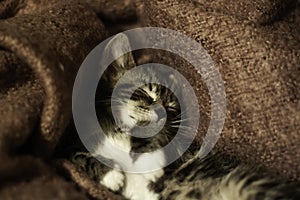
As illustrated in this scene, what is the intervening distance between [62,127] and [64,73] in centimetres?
10

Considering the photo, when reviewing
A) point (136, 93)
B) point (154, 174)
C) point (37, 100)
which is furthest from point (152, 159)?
point (37, 100)

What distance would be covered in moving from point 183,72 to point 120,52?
142 mm

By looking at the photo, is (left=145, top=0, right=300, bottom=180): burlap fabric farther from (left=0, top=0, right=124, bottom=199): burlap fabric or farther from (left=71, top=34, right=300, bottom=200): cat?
(left=0, top=0, right=124, bottom=199): burlap fabric

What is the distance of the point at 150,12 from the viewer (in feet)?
4.23

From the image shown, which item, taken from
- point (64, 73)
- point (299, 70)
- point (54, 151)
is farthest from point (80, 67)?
point (299, 70)

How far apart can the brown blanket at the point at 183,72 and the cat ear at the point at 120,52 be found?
4 centimetres

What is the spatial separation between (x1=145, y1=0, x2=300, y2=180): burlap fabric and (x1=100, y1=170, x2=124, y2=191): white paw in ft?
0.67

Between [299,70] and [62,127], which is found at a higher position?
[299,70]

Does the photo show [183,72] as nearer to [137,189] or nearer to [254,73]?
[254,73]

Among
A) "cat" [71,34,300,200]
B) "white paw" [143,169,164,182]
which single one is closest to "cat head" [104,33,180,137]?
"cat" [71,34,300,200]

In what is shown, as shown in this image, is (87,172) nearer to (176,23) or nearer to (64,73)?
(64,73)

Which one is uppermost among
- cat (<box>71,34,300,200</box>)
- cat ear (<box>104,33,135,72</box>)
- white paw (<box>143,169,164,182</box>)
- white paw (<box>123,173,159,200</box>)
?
cat ear (<box>104,33,135,72</box>)

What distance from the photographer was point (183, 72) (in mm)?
1268

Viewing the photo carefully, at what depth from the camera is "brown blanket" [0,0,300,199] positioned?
108 cm
